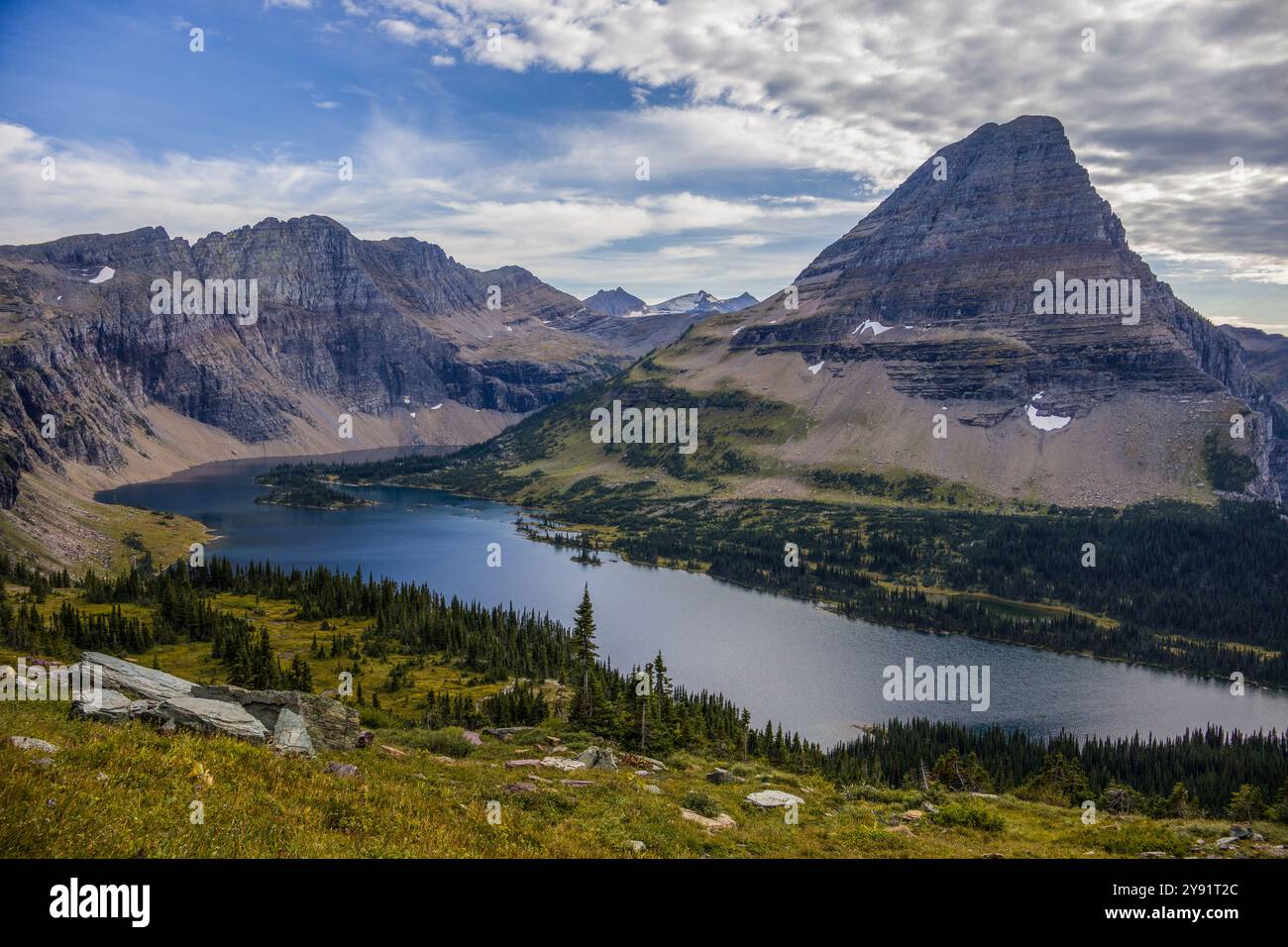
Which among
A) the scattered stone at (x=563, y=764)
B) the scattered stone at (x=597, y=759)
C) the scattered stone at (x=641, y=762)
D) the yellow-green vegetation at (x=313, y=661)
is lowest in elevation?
the yellow-green vegetation at (x=313, y=661)

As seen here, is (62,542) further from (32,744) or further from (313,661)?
(32,744)

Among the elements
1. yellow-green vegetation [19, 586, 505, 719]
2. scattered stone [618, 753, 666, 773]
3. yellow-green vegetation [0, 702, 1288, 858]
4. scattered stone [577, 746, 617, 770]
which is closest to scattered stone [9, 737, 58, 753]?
yellow-green vegetation [0, 702, 1288, 858]

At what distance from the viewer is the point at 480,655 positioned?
9694 cm

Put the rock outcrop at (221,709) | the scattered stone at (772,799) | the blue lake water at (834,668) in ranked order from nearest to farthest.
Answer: the rock outcrop at (221,709) → the scattered stone at (772,799) → the blue lake water at (834,668)

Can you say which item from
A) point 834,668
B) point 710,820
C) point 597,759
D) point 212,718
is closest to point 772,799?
point 710,820

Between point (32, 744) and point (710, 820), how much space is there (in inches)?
832

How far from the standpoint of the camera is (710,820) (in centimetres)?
2872

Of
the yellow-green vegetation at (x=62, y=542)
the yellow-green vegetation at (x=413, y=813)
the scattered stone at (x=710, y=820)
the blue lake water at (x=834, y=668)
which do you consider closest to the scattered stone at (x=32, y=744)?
the yellow-green vegetation at (x=413, y=813)

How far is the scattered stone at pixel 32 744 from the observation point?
17156 millimetres

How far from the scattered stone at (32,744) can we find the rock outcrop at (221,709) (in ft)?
16.9

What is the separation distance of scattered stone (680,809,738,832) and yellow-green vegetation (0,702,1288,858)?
41cm

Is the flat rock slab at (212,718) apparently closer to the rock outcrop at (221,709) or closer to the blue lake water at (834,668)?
the rock outcrop at (221,709)
